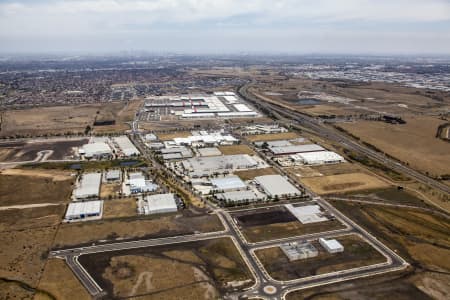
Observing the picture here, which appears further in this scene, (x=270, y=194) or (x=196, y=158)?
(x=196, y=158)

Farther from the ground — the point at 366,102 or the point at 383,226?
the point at 366,102

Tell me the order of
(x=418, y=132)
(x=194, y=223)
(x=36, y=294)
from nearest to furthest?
(x=36, y=294) < (x=194, y=223) < (x=418, y=132)

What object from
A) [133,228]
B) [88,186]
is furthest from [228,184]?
[88,186]

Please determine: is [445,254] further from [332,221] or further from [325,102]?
[325,102]

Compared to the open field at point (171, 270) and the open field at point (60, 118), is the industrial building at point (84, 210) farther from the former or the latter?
the open field at point (60, 118)

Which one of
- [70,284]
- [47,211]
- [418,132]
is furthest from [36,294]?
[418,132]

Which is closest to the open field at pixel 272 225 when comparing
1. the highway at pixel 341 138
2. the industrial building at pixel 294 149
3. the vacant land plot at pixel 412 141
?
the industrial building at pixel 294 149

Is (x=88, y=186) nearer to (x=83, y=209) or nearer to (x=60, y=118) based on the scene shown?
(x=83, y=209)
